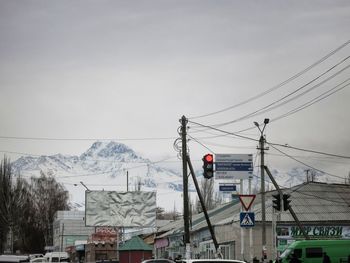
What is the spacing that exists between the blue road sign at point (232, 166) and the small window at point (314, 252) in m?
15.0

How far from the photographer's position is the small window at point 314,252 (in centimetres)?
3750

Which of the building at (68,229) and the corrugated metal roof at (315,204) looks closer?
the corrugated metal roof at (315,204)

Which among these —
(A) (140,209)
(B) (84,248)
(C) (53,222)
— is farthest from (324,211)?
(C) (53,222)

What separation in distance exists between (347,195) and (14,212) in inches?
2845

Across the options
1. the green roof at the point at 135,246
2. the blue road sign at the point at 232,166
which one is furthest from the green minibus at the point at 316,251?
the green roof at the point at 135,246

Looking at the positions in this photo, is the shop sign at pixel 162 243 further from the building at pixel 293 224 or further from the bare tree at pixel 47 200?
the bare tree at pixel 47 200

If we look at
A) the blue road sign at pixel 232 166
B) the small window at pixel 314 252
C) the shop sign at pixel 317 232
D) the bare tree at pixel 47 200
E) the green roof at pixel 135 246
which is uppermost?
the bare tree at pixel 47 200

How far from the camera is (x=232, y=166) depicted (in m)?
52.9

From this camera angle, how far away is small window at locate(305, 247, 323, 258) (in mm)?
37500

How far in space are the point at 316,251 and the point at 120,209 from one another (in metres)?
35.4

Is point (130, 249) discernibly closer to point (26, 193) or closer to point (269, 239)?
point (269, 239)

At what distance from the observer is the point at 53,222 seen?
432 ft

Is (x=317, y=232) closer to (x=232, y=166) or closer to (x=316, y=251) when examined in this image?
(x=232, y=166)

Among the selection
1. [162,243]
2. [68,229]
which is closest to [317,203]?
[162,243]
